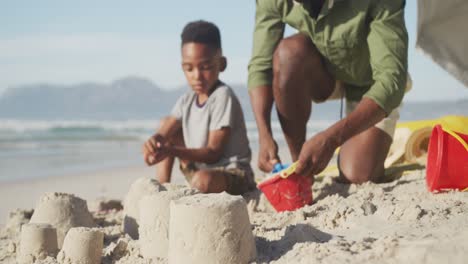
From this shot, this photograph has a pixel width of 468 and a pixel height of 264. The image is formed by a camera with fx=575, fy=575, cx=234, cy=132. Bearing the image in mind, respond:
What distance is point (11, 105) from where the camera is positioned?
117 feet

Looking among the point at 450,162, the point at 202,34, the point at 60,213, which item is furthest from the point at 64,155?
the point at 450,162

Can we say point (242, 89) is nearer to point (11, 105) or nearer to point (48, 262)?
point (11, 105)

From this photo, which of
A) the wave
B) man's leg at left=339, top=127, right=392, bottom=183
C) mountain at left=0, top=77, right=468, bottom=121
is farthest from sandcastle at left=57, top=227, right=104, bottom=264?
mountain at left=0, top=77, right=468, bottom=121

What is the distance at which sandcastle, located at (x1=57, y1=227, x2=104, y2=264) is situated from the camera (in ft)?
6.54

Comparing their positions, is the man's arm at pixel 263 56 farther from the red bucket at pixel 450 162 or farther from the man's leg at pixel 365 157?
the red bucket at pixel 450 162

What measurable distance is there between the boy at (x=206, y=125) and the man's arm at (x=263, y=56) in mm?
209

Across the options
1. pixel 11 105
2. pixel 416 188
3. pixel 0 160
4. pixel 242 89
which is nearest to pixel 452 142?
pixel 416 188

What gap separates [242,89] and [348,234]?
28079mm

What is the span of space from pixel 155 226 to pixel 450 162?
125 cm

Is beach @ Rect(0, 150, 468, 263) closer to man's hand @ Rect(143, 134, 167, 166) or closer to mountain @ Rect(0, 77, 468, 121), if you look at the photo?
man's hand @ Rect(143, 134, 167, 166)

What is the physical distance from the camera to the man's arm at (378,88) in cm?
248

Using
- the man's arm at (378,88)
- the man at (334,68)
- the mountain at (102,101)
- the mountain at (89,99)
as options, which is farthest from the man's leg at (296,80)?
the mountain at (89,99)

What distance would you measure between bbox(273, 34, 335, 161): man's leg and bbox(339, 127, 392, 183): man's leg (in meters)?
0.29

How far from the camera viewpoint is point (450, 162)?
2.38m
